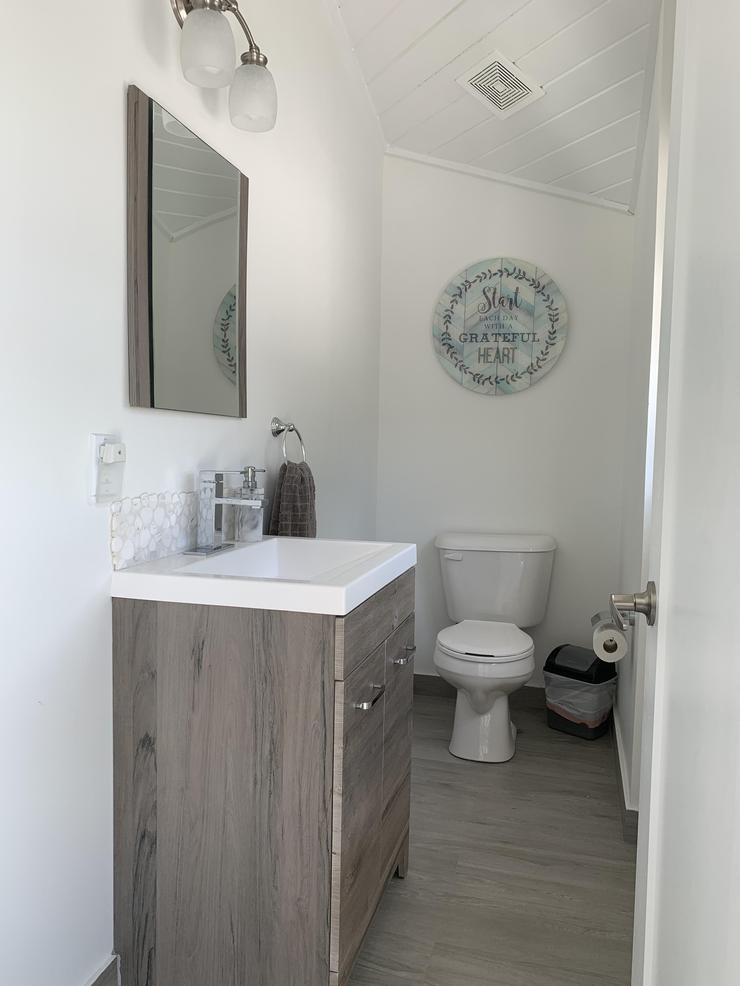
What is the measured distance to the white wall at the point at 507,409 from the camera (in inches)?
126

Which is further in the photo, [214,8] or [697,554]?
[214,8]

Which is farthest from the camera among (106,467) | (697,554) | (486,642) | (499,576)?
(499,576)

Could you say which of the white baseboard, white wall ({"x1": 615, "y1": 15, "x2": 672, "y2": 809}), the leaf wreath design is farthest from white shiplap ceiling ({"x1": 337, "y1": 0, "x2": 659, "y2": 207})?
the white baseboard

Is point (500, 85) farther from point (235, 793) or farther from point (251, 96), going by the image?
point (235, 793)

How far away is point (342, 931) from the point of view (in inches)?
56.1

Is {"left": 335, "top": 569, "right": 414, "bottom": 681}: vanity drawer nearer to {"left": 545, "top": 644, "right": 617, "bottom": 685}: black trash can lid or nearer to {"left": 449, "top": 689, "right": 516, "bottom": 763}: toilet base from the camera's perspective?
{"left": 449, "top": 689, "right": 516, "bottom": 763}: toilet base

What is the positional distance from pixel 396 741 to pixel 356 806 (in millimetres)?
361

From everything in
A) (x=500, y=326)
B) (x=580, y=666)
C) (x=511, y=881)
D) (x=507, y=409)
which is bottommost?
(x=511, y=881)

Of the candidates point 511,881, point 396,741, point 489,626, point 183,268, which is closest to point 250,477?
point 183,268

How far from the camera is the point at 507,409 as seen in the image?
3.32 m

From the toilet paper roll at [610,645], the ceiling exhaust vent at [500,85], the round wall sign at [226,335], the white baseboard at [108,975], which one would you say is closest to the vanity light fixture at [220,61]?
the round wall sign at [226,335]

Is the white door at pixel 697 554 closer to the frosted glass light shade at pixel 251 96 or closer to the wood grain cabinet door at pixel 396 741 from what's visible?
the wood grain cabinet door at pixel 396 741

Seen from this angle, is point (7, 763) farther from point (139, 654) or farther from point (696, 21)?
point (696, 21)

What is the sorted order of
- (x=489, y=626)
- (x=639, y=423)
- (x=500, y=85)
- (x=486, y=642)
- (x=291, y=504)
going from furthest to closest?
(x=489, y=626) < (x=486, y=642) < (x=500, y=85) < (x=639, y=423) < (x=291, y=504)
